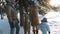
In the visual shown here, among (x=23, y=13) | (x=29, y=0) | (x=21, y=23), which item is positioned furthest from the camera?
(x=21, y=23)

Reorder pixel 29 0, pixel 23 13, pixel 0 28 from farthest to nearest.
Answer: pixel 0 28 < pixel 23 13 < pixel 29 0

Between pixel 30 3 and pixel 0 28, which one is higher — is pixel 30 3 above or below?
above

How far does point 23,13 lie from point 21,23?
415 mm

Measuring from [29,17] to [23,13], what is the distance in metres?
0.19

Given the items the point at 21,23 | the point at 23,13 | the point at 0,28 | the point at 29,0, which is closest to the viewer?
the point at 29,0

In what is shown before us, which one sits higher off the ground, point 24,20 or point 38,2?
point 38,2

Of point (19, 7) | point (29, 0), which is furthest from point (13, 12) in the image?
point (29, 0)

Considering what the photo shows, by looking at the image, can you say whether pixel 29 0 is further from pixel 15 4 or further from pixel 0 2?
pixel 0 2

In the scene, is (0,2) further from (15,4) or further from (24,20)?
(24,20)

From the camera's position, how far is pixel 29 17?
4.56m

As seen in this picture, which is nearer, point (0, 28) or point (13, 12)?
point (13, 12)

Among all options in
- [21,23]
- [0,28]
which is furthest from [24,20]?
[0,28]

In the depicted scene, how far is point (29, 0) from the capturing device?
418 centimetres

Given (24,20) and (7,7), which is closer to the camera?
(7,7)
